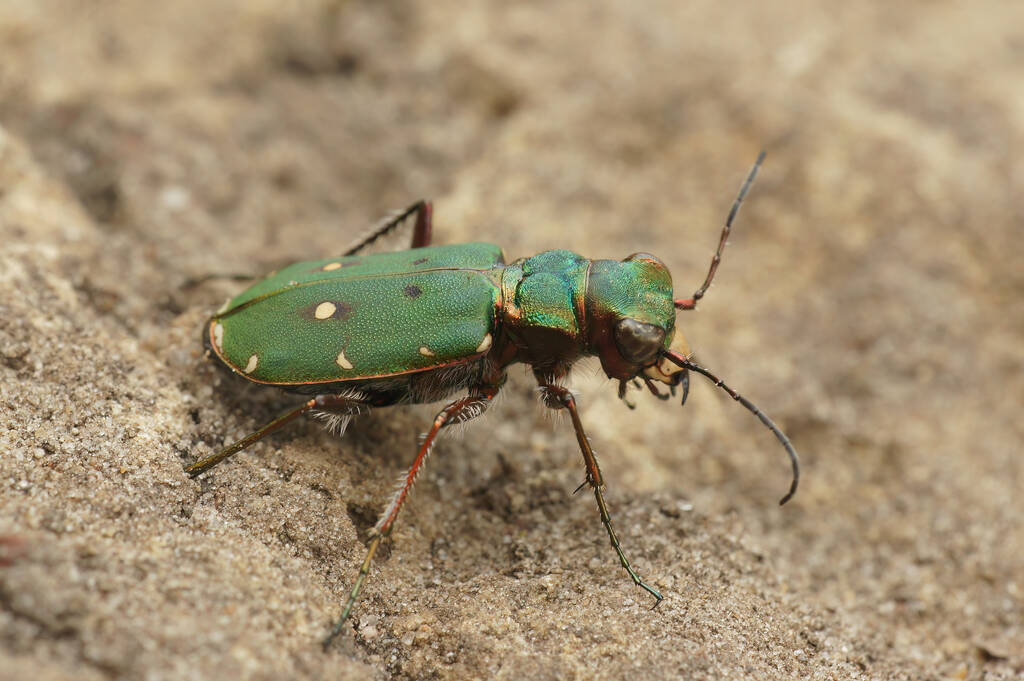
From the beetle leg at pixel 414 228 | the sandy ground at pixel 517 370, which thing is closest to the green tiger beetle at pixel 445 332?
the sandy ground at pixel 517 370

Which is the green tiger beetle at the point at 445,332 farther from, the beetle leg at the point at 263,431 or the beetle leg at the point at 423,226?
the beetle leg at the point at 423,226

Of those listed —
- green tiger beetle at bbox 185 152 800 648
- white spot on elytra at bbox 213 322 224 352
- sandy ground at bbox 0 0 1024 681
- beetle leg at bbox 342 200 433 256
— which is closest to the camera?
sandy ground at bbox 0 0 1024 681

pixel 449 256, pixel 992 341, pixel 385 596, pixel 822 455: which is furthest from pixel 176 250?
pixel 992 341

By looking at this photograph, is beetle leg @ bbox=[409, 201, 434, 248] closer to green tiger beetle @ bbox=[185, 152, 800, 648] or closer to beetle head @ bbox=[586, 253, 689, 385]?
green tiger beetle @ bbox=[185, 152, 800, 648]

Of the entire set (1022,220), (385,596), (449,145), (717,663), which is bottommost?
(385,596)

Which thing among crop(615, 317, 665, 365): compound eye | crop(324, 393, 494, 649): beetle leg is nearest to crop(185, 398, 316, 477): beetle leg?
crop(324, 393, 494, 649): beetle leg

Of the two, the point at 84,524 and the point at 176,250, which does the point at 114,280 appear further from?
the point at 84,524

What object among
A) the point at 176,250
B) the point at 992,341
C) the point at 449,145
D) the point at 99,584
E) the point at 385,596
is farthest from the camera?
the point at 449,145
